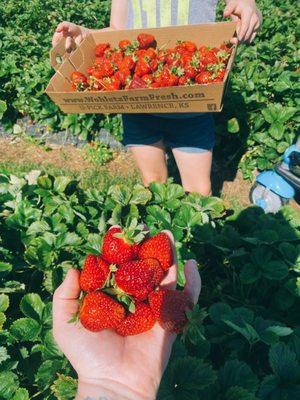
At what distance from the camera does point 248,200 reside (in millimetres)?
3973

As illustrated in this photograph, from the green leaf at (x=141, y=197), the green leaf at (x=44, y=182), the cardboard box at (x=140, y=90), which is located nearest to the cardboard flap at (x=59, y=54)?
the cardboard box at (x=140, y=90)

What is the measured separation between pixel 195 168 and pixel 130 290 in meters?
1.34

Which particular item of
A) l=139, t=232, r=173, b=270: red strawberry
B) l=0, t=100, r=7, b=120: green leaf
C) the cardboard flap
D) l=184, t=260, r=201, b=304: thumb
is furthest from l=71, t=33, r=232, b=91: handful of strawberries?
l=0, t=100, r=7, b=120: green leaf

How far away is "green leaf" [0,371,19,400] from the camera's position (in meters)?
1.63

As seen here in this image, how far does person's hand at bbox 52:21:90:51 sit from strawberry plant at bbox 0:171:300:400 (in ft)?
2.87

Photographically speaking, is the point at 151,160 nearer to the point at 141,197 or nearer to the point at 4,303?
the point at 141,197

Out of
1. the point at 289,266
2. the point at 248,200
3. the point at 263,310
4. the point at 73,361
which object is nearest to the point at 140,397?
the point at 73,361

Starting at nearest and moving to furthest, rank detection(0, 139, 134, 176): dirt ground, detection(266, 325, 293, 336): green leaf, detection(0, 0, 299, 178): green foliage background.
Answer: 1. detection(266, 325, 293, 336): green leaf
2. detection(0, 0, 299, 178): green foliage background
3. detection(0, 139, 134, 176): dirt ground

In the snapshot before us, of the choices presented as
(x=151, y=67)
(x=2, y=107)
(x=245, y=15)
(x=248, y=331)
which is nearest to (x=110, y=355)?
(x=248, y=331)

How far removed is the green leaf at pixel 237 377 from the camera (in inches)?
63.7

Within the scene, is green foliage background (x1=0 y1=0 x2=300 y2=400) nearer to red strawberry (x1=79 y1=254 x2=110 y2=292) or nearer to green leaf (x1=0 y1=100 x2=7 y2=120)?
red strawberry (x1=79 y1=254 x2=110 y2=292)

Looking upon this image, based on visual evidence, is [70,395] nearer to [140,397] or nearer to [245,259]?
[140,397]

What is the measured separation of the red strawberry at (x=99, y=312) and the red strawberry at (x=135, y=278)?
0.08 metres

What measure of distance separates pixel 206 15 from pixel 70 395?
219cm
